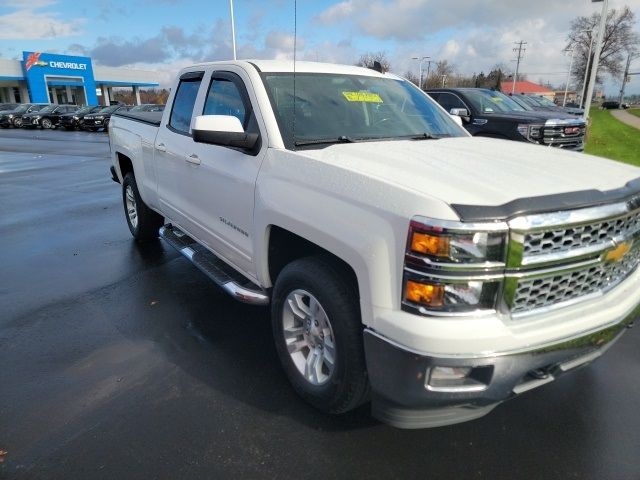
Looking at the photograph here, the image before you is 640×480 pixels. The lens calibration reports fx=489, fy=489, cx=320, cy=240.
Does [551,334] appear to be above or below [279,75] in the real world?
below

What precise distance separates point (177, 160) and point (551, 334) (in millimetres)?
3285

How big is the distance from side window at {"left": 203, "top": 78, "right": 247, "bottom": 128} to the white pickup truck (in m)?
0.02

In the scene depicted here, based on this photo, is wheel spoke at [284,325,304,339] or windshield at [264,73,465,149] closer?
wheel spoke at [284,325,304,339]

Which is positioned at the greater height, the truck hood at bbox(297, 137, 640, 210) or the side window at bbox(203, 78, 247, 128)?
the side window at bbox(203, 78, 247, 128)

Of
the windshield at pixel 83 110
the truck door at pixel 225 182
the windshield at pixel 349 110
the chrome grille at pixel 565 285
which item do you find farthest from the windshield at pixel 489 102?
the windshield at pixel 83 110

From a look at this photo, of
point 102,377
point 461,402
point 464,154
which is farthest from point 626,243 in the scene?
point 102,377

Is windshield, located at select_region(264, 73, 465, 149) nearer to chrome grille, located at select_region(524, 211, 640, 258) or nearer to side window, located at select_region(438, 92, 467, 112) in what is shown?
chrome grille, located at select_region(524, 211, 640, 258)

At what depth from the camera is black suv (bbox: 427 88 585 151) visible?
9797 millimetres

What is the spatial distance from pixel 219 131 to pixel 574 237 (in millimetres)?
2016

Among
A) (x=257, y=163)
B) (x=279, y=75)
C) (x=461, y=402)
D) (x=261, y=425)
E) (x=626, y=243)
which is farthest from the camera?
(x=279, y=75)

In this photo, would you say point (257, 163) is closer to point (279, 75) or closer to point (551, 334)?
point (279, 75)

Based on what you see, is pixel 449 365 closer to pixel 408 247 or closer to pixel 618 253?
pixel 408 247

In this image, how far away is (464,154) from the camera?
289 cm

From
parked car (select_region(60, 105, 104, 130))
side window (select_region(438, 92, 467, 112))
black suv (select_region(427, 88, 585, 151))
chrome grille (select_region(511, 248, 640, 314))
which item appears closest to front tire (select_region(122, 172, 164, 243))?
chrome grille (select_region(511, 248, 640, 314))
